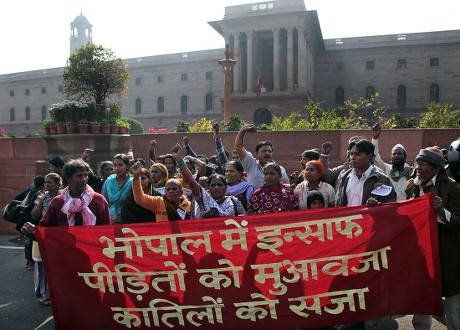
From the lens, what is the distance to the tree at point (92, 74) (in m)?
11.3

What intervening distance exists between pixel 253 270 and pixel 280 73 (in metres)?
41.8

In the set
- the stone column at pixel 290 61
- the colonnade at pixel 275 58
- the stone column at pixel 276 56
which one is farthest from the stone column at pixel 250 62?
the stone column at pixel 290 61

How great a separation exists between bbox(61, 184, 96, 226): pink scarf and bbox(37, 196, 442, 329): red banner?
1.03ft

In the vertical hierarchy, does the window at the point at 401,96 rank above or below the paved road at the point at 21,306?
above

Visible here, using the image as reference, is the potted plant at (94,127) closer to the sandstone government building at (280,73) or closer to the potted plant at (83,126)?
the potted plant at (83,126)

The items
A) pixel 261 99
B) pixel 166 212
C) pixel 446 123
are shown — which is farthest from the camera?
pixel 261 99

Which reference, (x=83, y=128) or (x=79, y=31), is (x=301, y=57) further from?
(x=79, y=31)

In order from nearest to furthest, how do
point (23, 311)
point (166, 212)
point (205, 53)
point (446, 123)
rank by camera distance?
point (166, 212), point (23, 311), point (446, 123), point (205, 53)

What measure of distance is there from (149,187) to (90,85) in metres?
6.83

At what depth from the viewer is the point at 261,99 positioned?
41.2 m

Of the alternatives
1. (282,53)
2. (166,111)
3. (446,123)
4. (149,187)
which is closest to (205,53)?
(166,111)

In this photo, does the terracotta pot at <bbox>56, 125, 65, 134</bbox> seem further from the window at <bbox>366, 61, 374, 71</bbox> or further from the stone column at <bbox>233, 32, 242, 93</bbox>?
the window at <bbox>366, 61, 374, 71</bbox>

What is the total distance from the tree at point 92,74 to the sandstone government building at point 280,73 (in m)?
29.9

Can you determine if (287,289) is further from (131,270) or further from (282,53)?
(282,53)
